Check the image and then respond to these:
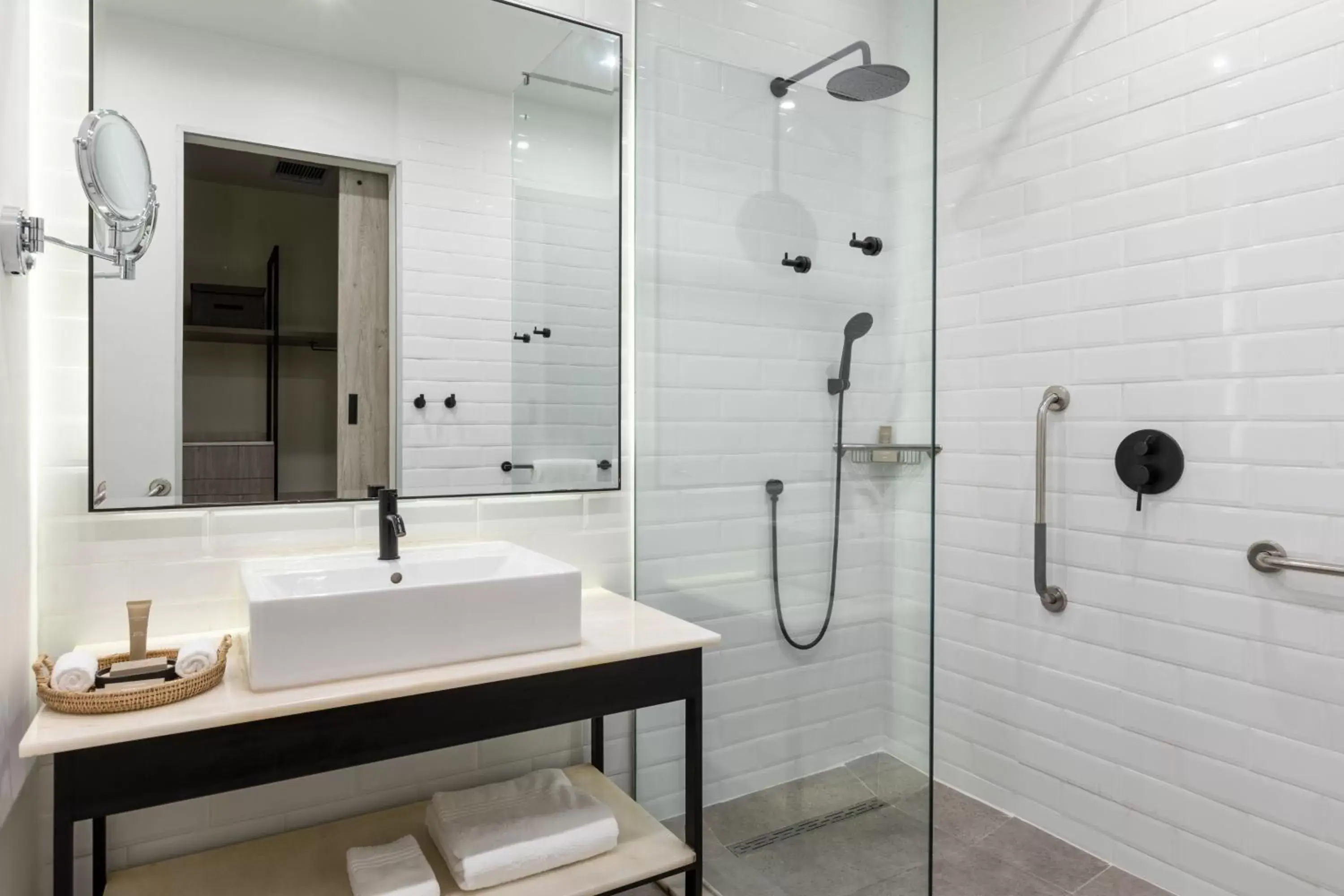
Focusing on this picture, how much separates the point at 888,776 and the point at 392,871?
100 centimetres

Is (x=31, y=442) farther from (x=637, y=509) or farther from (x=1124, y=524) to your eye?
(x=1124, y=524)

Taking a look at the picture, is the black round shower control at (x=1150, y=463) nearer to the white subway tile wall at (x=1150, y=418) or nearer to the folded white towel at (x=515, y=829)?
the white subway tile wall at (x=1150, y=418)

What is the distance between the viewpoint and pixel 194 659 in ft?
4.39

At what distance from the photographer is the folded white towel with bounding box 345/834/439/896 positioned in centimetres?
143

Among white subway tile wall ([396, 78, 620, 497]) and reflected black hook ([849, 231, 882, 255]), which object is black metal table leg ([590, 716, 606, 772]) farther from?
reflected black hook ([849, 231, 882, 255])

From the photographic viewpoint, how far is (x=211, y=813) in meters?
1.66

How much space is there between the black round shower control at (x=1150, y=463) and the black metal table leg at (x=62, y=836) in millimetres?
2304

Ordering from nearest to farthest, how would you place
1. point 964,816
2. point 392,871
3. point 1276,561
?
point 392,871, point 1276,561, point 964,816

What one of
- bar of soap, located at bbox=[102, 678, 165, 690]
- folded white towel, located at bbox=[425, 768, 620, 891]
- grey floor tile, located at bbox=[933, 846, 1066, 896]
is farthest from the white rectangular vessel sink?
grey floor tile, located at bbox=[933, 846, 1066, 896]

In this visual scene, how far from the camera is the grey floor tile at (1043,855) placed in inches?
82.1

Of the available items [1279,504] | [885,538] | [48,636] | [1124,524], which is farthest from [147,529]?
[1279,504]

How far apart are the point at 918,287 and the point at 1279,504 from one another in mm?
1017

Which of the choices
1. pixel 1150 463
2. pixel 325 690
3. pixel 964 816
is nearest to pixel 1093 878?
pixel 964 816

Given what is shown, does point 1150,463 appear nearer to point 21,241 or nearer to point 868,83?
point 868,83
